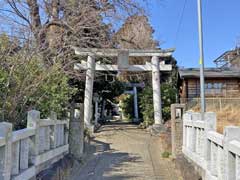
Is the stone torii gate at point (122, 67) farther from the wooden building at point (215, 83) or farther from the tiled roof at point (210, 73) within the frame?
the wooden building at point (215, 83)

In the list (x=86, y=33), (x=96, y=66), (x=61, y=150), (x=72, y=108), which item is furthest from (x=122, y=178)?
(x=96, y=66)

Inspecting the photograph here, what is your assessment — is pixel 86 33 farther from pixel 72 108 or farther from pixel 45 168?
pixel 45 168

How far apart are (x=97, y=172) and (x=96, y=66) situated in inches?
→ 382

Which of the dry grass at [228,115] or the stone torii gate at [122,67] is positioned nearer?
the dry grass at [228,115]

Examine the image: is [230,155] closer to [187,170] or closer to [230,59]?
[187,170]

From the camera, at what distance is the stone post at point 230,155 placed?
11.2 ft

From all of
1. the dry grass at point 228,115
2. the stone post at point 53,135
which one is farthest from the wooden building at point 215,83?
the stone post at point 53,135

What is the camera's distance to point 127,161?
9.38 m

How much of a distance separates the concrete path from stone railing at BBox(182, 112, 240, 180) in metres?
1.15

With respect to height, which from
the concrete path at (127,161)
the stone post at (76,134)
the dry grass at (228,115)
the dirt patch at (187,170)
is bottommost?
the concrete path at (127,161)

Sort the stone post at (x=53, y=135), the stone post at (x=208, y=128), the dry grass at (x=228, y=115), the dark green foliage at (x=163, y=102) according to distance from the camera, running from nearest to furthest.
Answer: the stone post at (x=208, y=128) < the stone post at (x=53, y=135) < the dry grass at (x=228, y=115) < the dark green foliage at (x=163, y=102)

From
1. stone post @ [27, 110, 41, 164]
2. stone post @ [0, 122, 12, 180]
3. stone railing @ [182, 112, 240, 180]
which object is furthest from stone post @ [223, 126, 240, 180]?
stone post @ [27, 110, 41, 164]

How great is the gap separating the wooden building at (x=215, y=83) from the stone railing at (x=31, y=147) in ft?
58.8

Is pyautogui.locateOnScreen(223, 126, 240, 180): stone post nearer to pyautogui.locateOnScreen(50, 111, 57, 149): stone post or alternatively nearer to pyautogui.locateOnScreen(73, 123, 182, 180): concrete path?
pyautogui.locateOnScreen(73, 123, 182, 180): concrete path
